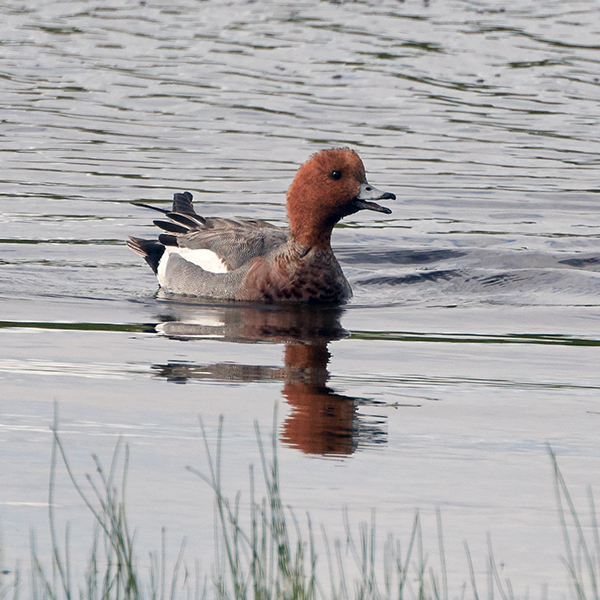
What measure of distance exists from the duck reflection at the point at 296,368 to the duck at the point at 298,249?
22 cm

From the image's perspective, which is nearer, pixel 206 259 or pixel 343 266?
pixel 206 259

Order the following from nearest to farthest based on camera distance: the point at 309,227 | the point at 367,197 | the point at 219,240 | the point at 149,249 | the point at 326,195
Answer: the point at 367,197
the point at 326,195
the point at 309,227
the point at 219,240
the point at 149,249

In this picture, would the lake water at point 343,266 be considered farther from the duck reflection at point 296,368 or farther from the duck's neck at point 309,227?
the duck's neck at point 309,227

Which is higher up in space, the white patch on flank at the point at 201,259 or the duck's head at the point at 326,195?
the duck's head at the point at 326,195

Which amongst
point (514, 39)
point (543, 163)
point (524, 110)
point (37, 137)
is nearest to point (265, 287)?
point (543, 163)

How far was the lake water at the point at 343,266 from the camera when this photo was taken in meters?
5.45

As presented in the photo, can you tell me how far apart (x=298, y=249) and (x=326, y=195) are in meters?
0.51

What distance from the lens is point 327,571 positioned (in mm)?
4539

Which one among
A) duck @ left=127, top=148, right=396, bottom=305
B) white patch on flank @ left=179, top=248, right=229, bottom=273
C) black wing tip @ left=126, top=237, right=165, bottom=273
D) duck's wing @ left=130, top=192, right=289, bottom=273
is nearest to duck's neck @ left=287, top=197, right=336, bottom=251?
duck @ left=127, top=148, right=396, bottom=305

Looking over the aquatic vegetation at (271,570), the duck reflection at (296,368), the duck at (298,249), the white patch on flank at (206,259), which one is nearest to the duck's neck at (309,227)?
the duck at (298,249)

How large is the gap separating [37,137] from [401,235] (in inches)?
304

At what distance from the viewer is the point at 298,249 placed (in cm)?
1058

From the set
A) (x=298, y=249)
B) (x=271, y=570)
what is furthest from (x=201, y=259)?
(x=271, y=570)

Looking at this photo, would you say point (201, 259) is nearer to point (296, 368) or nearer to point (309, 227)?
point (309, 227)
